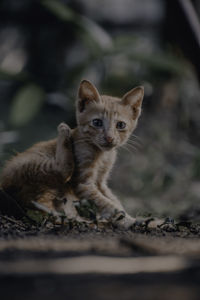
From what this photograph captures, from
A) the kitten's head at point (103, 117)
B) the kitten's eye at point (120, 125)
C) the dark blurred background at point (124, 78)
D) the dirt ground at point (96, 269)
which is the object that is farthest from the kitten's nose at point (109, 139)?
the dirt ground at point (96, 269)

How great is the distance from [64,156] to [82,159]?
0.36ft

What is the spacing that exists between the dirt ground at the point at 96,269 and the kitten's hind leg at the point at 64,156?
511 millimetres

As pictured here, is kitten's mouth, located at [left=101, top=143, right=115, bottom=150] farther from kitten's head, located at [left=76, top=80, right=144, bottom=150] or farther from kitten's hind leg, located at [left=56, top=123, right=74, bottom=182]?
kitten's hind leg, located at [left=56, top=123, right=74, bottom=182]

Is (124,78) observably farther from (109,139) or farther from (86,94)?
(109,139)

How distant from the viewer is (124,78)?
324 centimetres

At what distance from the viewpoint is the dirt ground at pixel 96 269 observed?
72 cm

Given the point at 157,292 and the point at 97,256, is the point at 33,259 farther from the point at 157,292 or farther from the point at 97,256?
the point at 157,292

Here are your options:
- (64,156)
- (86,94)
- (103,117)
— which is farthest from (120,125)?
(64,156)

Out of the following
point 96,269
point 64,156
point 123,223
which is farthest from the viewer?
point 64,156

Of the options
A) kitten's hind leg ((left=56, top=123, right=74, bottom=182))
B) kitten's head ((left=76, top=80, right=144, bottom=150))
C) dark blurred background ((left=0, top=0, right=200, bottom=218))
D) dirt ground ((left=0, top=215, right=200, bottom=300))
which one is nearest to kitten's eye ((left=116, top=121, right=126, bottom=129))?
kitten's head ((left=76, top=80, right=144, bottom=150))

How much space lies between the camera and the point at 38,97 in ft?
10.0

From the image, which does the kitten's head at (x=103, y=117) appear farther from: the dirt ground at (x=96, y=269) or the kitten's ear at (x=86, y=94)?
the dirt ground at (x=96, y=269)

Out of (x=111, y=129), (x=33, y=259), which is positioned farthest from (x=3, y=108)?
(x=33, y=259)

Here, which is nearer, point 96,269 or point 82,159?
point 96,269
